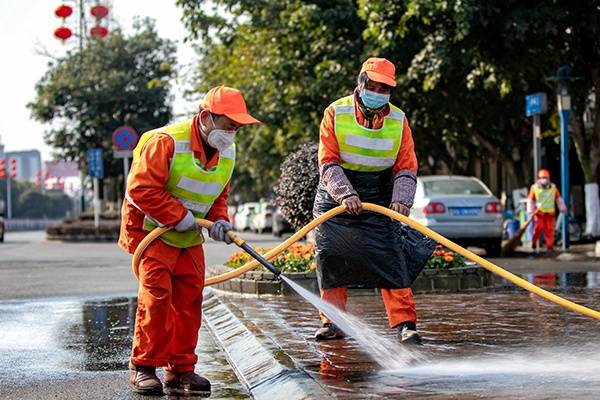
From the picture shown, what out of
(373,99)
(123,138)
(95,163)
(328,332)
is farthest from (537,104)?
(95,163)

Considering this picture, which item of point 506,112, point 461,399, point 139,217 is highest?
point 506,112

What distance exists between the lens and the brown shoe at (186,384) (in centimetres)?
680

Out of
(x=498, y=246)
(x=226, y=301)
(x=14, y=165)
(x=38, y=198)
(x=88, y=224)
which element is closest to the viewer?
(x=226, y=301)

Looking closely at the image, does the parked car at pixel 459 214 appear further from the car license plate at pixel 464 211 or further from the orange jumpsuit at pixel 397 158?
the orange jumpsuit at pixel 397 158

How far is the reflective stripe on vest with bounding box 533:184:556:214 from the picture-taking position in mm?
22062

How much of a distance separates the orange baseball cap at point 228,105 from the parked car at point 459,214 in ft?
46.7

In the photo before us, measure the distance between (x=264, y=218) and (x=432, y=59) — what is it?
26774mm

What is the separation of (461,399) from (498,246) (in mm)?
16188

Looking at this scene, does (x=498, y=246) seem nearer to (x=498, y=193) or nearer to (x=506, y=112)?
(x=506, y=112)

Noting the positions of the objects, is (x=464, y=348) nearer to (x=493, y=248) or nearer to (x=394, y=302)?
(x=394, y=302)

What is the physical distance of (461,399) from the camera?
5.86m

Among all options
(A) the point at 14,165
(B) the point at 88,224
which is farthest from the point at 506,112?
(A) the point at 14,165

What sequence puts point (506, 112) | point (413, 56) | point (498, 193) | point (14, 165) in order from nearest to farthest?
point (413, 56) < point (506, 112) < point (498, 193) < point (14, 165)

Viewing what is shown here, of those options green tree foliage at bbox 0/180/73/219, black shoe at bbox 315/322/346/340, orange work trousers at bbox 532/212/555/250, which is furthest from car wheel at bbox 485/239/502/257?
green tree foliage at bbox 0/180/73/219
